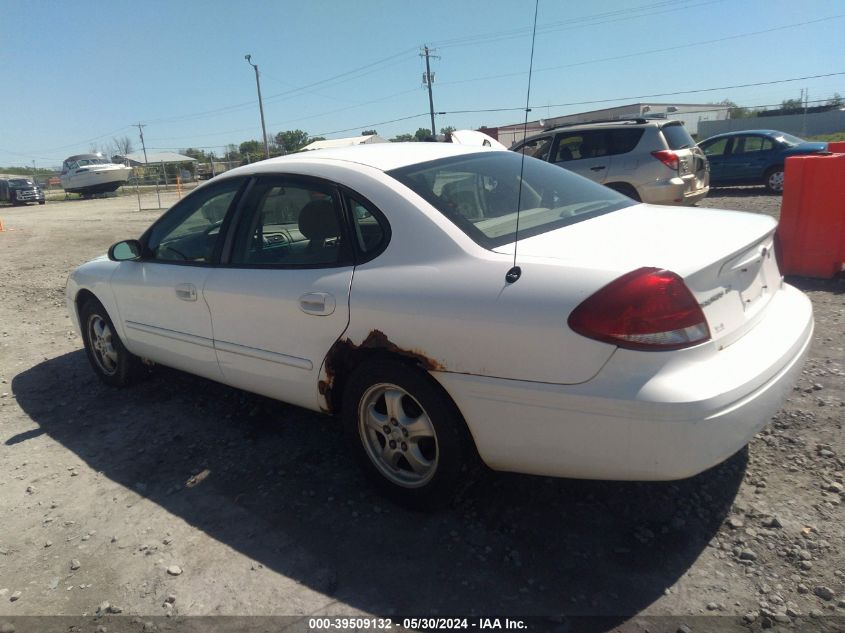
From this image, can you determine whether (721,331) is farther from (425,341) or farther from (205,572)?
(205,572)

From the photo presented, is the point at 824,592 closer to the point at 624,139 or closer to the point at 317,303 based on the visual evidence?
the point at 317,303

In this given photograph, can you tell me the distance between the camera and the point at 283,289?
311cm

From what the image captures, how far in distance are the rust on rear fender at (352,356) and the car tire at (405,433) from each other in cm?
6

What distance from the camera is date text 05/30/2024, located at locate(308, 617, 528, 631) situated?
2221mm

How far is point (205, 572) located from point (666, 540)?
1.92 meters

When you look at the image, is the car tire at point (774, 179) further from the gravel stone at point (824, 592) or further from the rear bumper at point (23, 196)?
→ the rear bumper at point (23, 196)

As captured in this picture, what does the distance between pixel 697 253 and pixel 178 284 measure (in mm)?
2855

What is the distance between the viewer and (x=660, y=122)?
970 centimetres

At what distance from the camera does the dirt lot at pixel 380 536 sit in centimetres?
231

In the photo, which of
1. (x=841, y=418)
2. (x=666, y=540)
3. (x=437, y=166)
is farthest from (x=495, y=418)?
(x=841, y=418)

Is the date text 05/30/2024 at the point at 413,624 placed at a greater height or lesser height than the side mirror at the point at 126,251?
lesser

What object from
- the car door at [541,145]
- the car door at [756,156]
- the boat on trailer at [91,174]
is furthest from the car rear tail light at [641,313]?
the boat on trailer at [91,174]

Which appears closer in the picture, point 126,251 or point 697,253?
point 697,253

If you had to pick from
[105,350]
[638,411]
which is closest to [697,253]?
[638,411]
